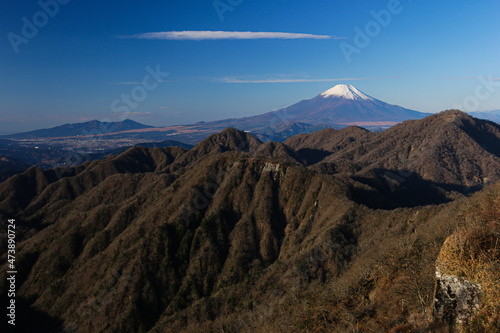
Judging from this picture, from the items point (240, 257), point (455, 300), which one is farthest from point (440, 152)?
point (455, 300)

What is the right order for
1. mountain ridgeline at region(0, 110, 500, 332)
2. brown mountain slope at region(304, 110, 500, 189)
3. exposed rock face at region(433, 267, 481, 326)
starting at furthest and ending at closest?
→ brown mountain slope at region(304, 110, 500, 189) → mountain ridgeline at region(0, 110, 500, 332) → exposed rock face at region(433, 267, 481, 326)

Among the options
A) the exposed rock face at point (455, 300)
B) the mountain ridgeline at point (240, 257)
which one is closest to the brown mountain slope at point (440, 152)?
the mountain ridgeline at point (240, 257)

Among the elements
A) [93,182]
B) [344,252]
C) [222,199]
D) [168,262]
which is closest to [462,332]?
[344,252]

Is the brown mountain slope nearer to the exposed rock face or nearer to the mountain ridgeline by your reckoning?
the mountain ridgeline

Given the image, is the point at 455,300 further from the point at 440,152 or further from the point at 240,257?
the point at 440,152

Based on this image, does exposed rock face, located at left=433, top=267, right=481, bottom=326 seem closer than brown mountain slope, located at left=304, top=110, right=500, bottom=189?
Yes

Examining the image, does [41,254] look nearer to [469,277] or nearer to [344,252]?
[344,252]

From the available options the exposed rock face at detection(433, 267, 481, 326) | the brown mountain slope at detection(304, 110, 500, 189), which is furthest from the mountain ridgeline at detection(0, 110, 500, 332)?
the brown mountain slope at detection(304, 110, 500, 189)

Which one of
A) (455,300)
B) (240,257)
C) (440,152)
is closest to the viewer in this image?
(455,300)

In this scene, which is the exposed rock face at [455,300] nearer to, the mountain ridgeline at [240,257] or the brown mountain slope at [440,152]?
the mountain ridgeline at [240,257]

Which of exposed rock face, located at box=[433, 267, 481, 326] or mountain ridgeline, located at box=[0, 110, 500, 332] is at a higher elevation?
exposed rock face, located at box=[433, 267, 481, 326]
